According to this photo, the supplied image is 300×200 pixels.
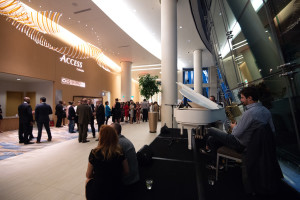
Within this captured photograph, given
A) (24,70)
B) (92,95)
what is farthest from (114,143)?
(92,95)

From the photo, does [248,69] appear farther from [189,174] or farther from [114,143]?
[114,143]

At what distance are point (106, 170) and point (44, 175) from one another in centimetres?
215

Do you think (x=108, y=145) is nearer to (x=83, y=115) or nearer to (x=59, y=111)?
(x=83, y=115)

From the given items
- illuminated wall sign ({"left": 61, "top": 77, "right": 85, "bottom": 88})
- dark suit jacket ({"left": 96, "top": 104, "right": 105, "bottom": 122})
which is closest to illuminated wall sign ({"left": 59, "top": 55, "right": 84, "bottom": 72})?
illuminated wall sign ({"left": 61, "top": 77, "right": 85, "bottom": 88})

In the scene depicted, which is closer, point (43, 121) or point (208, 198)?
point (208, 198)

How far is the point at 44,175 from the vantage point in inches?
107

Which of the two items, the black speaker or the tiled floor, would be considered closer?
the tiled floor

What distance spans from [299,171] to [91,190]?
10.1 ft

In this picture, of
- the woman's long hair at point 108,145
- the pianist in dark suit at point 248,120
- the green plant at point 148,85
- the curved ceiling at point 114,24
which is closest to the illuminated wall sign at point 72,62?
the curved ceiling at point 114,24

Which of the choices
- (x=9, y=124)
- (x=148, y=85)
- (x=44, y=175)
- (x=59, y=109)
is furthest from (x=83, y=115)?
(x=9, y=124)

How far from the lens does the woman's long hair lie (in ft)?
4.80

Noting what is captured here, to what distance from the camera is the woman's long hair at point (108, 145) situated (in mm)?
1464

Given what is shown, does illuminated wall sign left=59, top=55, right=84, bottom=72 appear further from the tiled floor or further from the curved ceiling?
the tiled floor

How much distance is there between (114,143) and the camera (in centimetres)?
155
